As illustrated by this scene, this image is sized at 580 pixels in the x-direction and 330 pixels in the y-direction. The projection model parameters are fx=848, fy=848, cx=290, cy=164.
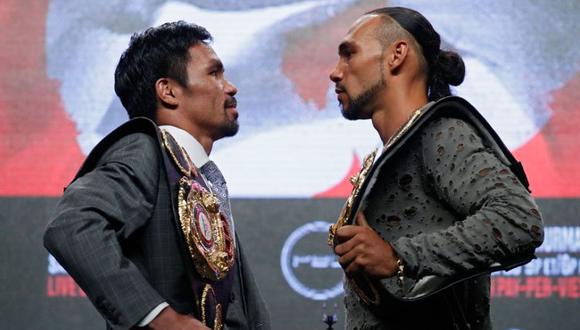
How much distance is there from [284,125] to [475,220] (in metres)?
2.59

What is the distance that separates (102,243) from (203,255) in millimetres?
265

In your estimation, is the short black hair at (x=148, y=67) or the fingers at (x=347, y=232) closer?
the fingers at (x=347, y=232)

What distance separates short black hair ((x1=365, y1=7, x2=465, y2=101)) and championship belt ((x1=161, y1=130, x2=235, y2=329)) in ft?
1.94

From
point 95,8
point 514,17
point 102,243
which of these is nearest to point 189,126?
point 102,243

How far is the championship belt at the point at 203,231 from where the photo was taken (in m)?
1.89

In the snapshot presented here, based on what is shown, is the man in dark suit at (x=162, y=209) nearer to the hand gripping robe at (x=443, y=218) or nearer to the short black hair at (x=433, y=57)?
the hand gripping robe at (x=443, y=218)

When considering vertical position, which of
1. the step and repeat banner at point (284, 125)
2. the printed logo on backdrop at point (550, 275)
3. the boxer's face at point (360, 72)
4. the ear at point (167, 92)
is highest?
the boxer's face at point (360, 72)

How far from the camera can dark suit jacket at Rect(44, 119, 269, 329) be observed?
1.72m

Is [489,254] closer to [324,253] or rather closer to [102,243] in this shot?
[102,243]

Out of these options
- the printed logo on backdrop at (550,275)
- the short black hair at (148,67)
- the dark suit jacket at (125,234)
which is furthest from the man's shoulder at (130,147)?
the printed logo on backdrop at (550,275)

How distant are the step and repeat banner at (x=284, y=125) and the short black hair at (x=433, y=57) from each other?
79.1 inches

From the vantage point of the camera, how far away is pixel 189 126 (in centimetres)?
227

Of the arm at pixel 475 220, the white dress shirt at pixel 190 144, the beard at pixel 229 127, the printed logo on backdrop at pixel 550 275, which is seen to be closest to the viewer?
the arm at pixel 475 220

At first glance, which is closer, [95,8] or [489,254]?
[489,254]
